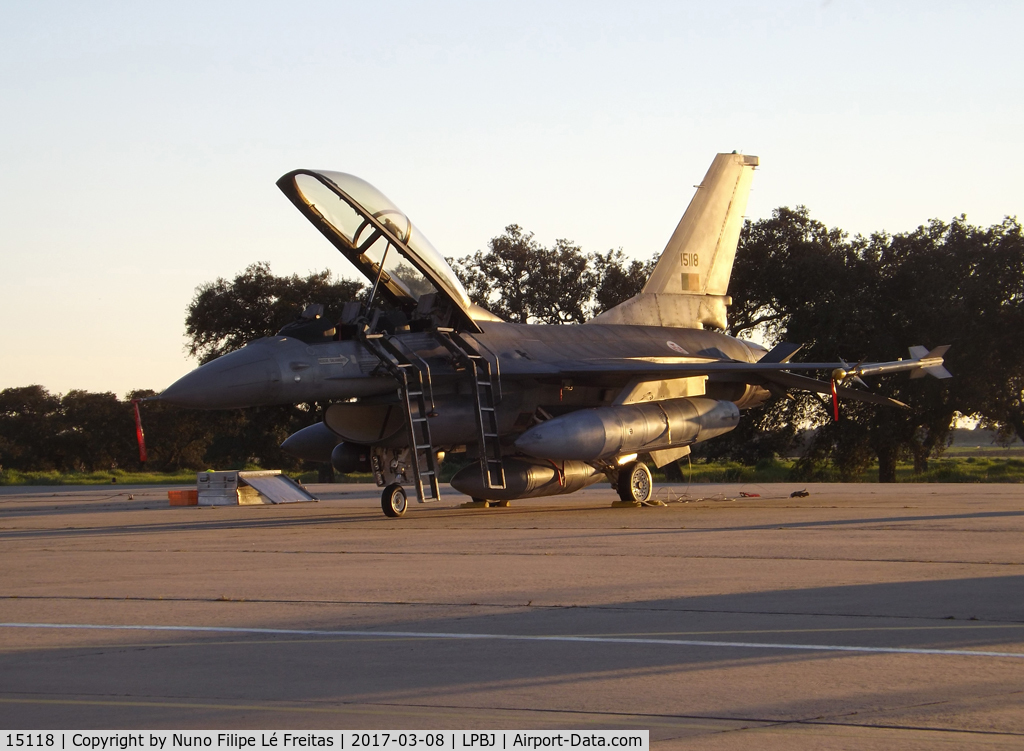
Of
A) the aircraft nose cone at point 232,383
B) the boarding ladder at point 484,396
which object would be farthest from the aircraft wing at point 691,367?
the aircraft nose cone at point 232,383

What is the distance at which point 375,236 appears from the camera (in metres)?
15.5

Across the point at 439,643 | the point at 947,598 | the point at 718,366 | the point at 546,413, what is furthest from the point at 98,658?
the point at 718,366

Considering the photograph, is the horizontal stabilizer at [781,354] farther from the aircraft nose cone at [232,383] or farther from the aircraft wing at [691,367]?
the aircraft nose cone at [232,383]

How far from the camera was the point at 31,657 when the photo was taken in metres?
5.67

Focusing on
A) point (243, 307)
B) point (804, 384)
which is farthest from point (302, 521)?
point (243, 307)

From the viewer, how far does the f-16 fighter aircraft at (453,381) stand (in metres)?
14.9

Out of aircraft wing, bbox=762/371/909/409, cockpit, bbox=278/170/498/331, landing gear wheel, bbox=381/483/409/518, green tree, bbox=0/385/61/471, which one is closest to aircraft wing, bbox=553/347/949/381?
Answer: aircraft wing, bbox=762/371/909/409

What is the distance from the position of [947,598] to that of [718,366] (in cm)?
1133

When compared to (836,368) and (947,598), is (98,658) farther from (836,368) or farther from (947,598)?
(836,368)

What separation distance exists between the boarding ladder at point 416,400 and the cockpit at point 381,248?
72 cm

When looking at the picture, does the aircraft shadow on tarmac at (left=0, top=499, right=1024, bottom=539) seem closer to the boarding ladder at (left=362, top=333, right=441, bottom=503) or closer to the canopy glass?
the boarding ladder at (left=362, top=333, right=441, bottom=503)

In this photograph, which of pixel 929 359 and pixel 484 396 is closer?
pixel 484 396

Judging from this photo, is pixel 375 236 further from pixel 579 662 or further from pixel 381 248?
pixel 579 662

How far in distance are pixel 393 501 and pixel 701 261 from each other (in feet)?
28.2
